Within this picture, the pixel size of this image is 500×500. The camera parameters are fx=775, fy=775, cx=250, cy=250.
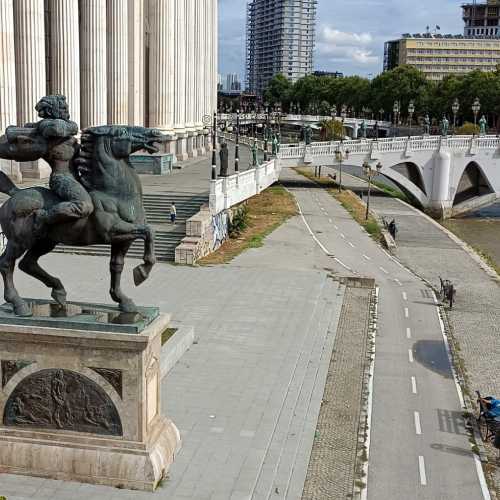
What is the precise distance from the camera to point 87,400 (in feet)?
42.0

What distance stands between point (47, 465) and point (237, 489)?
3220 mm

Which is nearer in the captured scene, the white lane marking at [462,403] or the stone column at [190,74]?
the white lane marking at [462,403]

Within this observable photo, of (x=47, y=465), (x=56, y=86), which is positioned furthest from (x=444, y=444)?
(x=56, y=86)

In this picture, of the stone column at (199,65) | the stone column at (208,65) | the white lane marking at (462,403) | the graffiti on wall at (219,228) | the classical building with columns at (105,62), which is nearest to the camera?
the white lane marking at (462,403)

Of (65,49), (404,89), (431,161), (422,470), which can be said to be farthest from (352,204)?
(404,89)

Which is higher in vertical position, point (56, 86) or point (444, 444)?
point (56, 86)

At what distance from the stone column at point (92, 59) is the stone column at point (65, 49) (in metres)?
2.08

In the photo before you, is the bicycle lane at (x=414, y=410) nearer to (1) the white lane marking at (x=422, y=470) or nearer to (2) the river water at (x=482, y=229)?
(1) the white lane marking at (x=422, y=470)

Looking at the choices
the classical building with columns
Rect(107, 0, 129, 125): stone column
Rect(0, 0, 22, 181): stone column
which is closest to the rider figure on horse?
the classical building with columns

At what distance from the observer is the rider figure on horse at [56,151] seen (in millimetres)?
12758

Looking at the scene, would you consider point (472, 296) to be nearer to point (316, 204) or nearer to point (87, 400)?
point (87, 400)

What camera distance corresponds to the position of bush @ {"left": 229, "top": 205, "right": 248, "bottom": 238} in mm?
42969

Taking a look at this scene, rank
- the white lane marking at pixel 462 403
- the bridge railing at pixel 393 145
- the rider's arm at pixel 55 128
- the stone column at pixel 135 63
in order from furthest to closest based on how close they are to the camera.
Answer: the bridge railing at pixel 393 145
the stone column at pixel 135 63
the white lane marking at pixel 462 403
the rider's arm at pixel 55 128

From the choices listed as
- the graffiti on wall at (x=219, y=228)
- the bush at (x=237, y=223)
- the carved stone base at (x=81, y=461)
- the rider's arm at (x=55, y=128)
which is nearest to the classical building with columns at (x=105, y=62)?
the graffiti on wall at (x=219, y=228)
